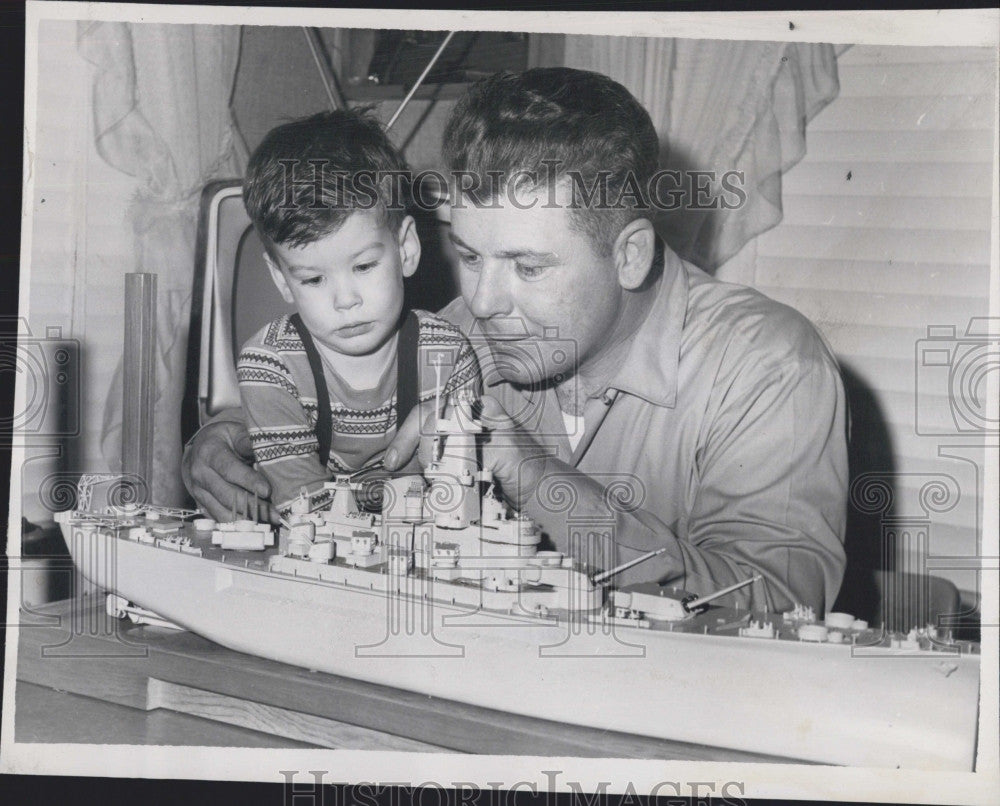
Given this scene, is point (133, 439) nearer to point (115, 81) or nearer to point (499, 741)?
point (115, 81)

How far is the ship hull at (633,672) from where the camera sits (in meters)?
2.96

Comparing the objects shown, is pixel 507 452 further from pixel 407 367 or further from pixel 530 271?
pixel 530 271

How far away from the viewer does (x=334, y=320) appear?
3.37 meters

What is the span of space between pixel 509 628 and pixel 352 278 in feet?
3.74

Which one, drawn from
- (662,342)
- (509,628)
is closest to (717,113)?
(662,342)

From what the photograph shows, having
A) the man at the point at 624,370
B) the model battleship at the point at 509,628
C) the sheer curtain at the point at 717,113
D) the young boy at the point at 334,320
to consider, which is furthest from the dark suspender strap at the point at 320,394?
the sheer curtain at the point at 717,113

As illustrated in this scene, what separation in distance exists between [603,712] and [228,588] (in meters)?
1.16

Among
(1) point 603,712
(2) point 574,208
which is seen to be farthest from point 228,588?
(2) point 574,208

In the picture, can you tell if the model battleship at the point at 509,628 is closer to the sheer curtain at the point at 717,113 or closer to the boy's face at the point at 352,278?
the boy's face at the point at 352,278

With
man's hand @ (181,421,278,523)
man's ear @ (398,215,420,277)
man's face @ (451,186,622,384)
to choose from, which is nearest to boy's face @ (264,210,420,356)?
man's ear @ (398,215,420,277)

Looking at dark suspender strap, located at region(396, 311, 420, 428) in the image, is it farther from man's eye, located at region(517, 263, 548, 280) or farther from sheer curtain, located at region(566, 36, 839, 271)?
sheer curtain, located at region(566, 36, 839, 271)

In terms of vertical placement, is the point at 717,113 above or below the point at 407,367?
above

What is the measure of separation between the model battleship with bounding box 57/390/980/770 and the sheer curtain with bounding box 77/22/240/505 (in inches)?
13.3

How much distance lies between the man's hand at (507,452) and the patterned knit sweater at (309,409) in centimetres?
14
